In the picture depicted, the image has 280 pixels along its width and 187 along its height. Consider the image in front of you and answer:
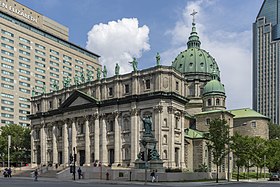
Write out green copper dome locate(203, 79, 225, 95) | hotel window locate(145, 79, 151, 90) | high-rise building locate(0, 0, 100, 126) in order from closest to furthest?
1. hotel window locate(145, 79, 151, 90)
2. green copper dome locate(203, 79, 225, 95)
3. high-rise building locate(0, 0, 100, 126)

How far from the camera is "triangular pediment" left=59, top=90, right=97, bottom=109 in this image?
3409 inches

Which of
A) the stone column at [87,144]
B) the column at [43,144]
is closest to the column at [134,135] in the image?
the stone column at [87,144]

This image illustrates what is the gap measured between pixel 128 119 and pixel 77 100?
15151mm

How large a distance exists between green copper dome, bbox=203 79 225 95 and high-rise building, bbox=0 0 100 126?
169 ft

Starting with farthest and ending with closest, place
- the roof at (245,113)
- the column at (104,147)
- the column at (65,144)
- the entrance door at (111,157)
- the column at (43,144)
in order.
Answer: the roof at (245,113) < the column at (43,144) < the column at (65,144) < the column at (104,147) < the entrance door at (111,157)

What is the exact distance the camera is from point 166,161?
248 ft

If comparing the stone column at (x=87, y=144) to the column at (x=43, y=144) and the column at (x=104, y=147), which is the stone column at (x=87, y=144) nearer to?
the column at (x=104, y=147)

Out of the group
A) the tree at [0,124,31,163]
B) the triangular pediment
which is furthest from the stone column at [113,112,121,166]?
the tree at [0,124,31,163]

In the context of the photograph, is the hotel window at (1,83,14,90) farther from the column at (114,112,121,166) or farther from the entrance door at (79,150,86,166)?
the column at (114,112,121,166)

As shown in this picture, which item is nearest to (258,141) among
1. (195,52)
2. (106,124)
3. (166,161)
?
(166,161)

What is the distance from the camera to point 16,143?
109375mm

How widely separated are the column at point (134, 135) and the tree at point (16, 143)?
43.6 meters

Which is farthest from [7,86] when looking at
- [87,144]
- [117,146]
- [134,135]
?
[134,135]

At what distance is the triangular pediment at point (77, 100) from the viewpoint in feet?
284
